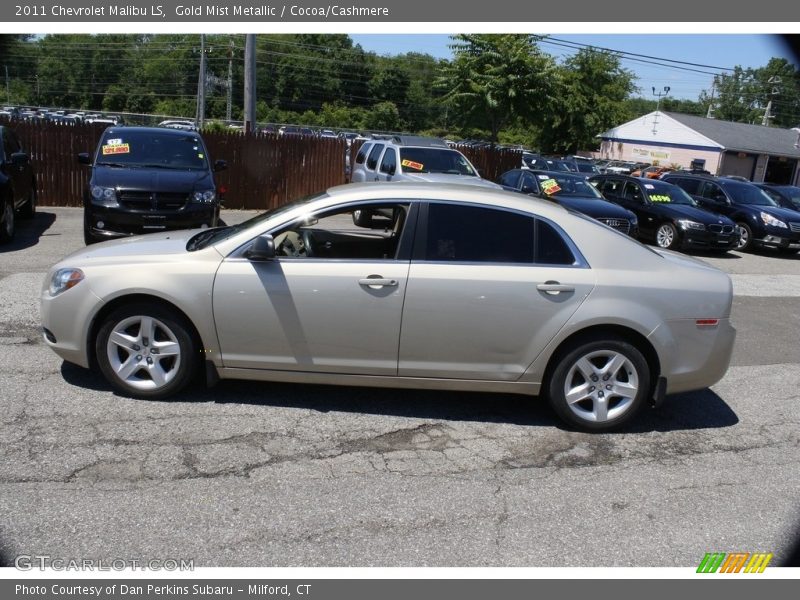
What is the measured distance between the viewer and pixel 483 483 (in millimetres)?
4203

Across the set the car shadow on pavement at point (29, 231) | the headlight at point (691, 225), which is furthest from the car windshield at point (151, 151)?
the headlight at point (691, 225)

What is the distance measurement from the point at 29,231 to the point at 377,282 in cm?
962

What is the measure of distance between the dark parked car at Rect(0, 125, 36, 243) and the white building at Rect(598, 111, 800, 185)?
4771 cm

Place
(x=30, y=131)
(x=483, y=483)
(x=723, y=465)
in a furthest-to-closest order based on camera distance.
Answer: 1. (x=30, y=131)
2. (x=723, y=465)
3. (x=483, y=483)

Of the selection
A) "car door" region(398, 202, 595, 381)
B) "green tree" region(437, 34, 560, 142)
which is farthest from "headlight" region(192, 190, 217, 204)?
"green tree" region(437, 34, 560, 142)

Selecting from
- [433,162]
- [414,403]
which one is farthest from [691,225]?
[414,403]

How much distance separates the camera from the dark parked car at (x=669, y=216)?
1511cm

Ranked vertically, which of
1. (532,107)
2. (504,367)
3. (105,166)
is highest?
(532,107)

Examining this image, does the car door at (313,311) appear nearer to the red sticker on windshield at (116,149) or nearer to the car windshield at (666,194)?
the red sticker on windshield at (116,149)

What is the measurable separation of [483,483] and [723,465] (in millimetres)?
1750

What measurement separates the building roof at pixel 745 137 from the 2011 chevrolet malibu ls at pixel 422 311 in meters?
51.7

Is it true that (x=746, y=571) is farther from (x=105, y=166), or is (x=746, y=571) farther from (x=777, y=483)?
(x=105, y=166)

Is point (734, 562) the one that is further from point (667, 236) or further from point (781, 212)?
point (781, 212)

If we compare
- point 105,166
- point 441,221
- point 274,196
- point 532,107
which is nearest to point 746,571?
point 441,221
